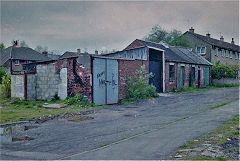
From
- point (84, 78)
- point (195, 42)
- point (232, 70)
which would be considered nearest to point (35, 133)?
point (84, 78)

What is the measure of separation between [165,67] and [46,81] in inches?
474

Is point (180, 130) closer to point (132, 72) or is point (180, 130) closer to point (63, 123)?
point (63, 123)

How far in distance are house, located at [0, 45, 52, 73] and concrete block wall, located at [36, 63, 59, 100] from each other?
31.1 metres

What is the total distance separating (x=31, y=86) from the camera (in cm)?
1705

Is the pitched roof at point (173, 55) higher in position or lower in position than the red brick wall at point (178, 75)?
higher

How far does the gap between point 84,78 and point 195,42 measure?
33478 millimetres

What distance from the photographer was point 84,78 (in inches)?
578

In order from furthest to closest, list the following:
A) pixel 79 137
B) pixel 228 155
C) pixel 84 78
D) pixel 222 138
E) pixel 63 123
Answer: pixel 84 78 → pixel 63 123 → pixel 79 137 → pixel 222 138 → pixel 228 155

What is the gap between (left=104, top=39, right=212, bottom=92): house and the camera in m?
21.1

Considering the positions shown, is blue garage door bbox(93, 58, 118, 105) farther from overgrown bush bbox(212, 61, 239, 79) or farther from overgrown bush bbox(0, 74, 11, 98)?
overgrown bush bbox(212, 61, 239, 79)

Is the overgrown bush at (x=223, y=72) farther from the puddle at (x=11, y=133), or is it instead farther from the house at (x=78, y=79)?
the puddle at (x=11, y=133)

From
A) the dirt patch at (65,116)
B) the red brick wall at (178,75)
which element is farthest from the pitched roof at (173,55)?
the dirt patch at (65,116)

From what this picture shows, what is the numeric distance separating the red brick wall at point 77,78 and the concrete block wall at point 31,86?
2.48 m

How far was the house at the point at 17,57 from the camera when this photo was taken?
4694cm
